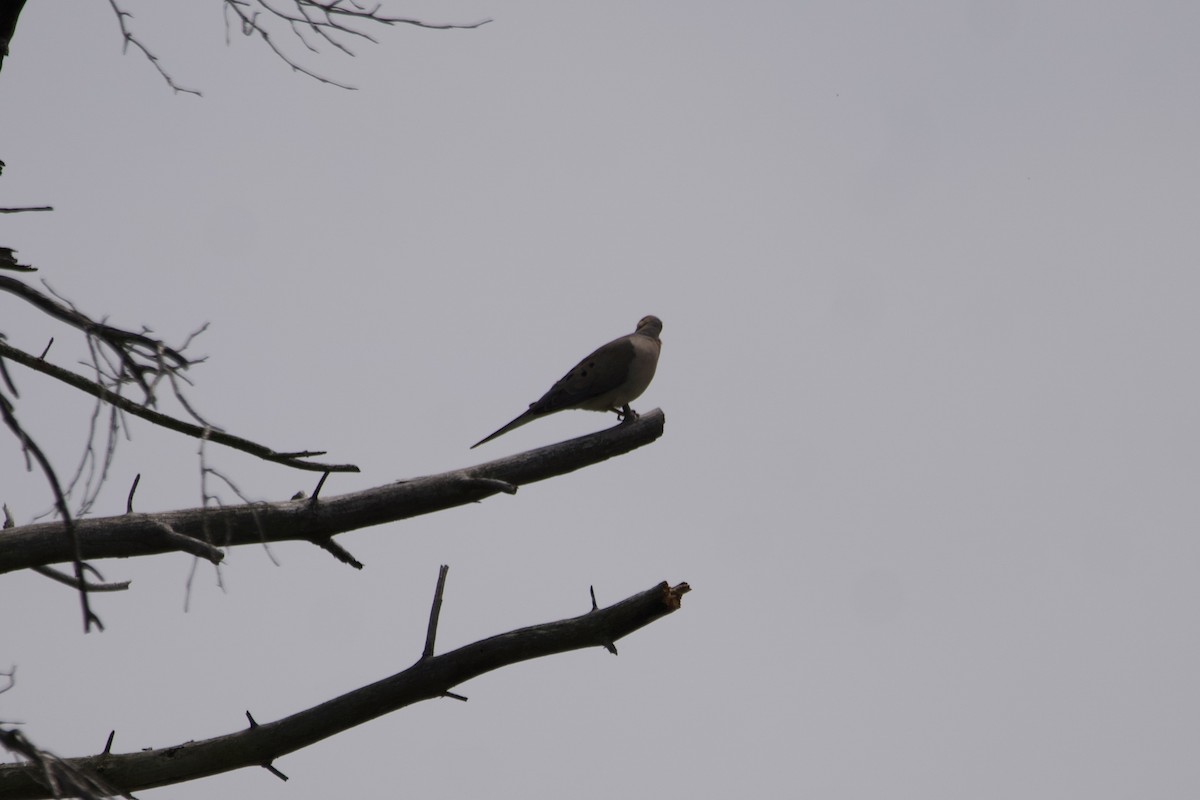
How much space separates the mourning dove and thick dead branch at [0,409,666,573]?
82.7 inches

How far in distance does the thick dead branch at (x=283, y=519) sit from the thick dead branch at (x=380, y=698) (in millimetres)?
553

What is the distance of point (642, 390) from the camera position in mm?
7348

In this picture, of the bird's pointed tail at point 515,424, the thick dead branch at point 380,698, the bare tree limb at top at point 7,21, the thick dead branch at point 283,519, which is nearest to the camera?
the bare tree limb at top at point 7,21

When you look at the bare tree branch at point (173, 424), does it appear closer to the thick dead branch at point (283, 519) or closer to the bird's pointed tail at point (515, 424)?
the thick dead branch at point (283, 519)

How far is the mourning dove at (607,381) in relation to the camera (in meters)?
6.93

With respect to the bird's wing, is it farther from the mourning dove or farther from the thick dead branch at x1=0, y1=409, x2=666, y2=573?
the thick dead branch at x1=0, y1=409, x2=666, y2=573

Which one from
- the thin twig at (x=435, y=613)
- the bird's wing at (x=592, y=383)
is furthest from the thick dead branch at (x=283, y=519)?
the bird's wing at (x=592, y=383)

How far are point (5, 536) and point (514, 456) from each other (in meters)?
1.82

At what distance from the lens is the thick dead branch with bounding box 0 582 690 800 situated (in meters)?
4.21

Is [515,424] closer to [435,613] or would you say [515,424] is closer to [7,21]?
[435,613]

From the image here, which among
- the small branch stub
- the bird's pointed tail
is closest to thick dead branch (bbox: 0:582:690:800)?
the small branch stub

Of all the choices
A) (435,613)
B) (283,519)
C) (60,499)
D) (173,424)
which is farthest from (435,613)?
(60,499)

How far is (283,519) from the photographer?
13.5ft

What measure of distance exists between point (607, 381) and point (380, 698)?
3.21 metres
